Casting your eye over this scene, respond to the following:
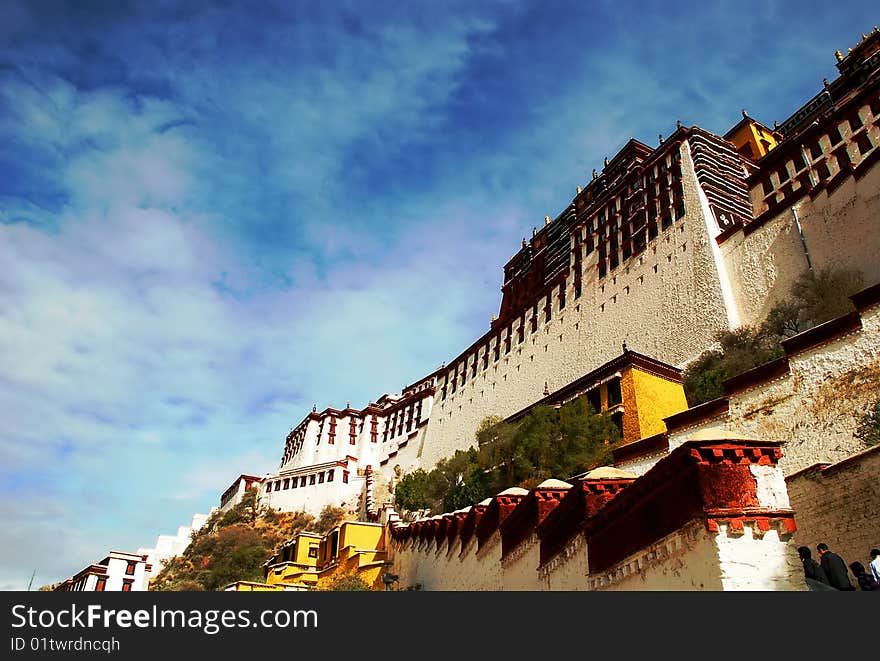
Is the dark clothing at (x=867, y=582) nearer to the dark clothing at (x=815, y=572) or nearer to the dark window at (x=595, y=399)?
the dark clothing at (x=815, y=572)

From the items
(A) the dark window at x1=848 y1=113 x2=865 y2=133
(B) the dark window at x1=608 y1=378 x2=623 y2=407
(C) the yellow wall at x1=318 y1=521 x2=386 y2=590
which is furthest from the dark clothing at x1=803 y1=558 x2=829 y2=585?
(A) the dark window at x1=848 y1=113 x2=865 y2=133

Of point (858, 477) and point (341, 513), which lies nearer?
point (858, 477)

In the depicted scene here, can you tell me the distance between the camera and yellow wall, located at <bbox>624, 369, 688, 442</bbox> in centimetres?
2069

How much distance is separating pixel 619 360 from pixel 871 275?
867 centimetres

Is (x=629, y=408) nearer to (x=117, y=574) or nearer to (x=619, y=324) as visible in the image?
(x=619, y=324)

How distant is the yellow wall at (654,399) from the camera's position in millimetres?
20688

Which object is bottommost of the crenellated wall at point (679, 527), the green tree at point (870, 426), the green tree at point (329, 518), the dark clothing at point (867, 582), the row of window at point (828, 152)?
the dark clothing at point (867, 582)

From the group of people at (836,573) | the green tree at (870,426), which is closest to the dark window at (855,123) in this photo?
the green tree at (870,426)

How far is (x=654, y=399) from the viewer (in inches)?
857

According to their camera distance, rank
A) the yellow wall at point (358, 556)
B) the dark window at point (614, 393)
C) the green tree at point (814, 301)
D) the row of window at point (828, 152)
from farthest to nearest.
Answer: the row of window at point (828, 152) < the yellow wall at point (358, 556) < the dark window at point (614, 393) < the green tree at point (814, 301)

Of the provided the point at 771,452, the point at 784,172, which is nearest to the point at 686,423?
the point at 771,452
